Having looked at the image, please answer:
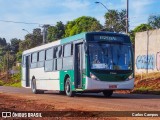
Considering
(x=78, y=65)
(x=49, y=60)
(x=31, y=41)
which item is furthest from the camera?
(x=31, y=41)

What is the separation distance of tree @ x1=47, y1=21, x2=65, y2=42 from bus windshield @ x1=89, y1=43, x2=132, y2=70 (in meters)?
69.4

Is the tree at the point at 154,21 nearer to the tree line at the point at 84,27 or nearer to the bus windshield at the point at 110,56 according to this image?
the tree line at the point at 84,27

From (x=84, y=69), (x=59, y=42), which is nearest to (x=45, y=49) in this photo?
(x=59, y=42)

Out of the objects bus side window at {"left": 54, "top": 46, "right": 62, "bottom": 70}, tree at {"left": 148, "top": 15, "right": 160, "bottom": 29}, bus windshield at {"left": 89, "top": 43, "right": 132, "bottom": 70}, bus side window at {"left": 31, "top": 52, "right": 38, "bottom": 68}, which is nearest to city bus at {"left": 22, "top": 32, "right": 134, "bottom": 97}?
bus windshield at {"left": 89, "top": 43, "right": 132, "bottom": 70}

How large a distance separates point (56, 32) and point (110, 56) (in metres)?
71.2

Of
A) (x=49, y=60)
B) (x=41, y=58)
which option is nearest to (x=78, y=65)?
(x=49, y=60)

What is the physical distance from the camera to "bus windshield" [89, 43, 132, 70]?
1995cm

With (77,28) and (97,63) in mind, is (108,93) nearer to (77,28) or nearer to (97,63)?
(97,63)

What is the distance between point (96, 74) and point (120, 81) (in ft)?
4.03

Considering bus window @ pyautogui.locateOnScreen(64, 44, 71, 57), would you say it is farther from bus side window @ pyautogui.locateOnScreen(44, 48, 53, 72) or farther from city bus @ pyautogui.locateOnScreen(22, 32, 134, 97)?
bus side window @ pyautogui.locateOnScreen(44, 48, 53, 72)

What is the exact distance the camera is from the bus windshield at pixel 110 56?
20.0 metres

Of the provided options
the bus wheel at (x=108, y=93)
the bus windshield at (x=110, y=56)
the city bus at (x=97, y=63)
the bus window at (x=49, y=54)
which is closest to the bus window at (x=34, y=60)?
the bus window at (x=49, y=54)

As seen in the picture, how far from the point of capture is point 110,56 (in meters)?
20.1

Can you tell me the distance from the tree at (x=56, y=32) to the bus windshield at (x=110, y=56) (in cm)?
6944
